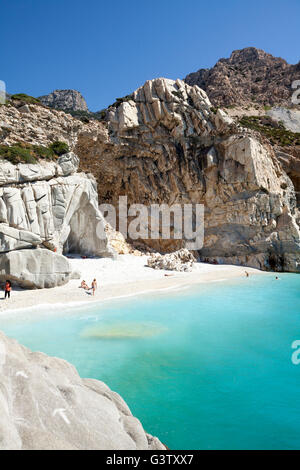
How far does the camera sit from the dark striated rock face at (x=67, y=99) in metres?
90.6

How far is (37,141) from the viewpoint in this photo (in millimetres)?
22750

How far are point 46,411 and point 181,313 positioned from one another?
10.4 m

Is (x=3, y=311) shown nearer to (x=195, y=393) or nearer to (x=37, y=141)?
(x=195, y=393)

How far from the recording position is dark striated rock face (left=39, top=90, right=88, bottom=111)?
90.6 meters

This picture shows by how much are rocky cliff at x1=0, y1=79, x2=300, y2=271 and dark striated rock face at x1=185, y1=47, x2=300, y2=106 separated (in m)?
37.8

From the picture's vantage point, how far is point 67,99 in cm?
9194

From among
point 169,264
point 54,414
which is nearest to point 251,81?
point 169,264

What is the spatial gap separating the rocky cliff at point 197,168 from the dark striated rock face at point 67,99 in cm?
6771

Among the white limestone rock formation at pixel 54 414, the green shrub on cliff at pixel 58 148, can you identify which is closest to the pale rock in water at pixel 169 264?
the green shrub on cliff at pixel 58 148

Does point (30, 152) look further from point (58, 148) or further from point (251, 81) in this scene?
point (251, 81)

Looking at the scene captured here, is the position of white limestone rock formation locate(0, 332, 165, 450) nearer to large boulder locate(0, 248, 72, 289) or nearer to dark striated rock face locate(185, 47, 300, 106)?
large boulder locate(0, 248, 72, 289)

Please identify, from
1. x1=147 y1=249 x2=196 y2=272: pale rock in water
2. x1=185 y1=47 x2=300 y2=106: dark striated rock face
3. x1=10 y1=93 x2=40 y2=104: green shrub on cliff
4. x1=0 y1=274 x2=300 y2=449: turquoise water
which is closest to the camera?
x1=0 y1=274 x2=300 y2=449: turquoise water

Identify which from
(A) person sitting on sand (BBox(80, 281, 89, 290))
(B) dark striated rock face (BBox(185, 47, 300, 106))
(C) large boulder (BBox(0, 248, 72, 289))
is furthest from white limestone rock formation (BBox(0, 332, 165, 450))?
(B) dark striated rock face (BBox(185, 47, 300, 106))
